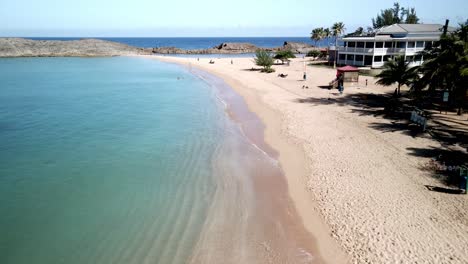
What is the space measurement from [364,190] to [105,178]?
39.8 feet

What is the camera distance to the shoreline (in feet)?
35.5

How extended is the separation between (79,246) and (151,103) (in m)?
24.3

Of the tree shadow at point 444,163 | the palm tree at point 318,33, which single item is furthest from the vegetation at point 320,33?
the tree shadow at point 444,163

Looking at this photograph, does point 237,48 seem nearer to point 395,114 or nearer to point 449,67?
point 395,114

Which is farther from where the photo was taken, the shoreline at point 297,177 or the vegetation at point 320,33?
the vegetation at point 320,33

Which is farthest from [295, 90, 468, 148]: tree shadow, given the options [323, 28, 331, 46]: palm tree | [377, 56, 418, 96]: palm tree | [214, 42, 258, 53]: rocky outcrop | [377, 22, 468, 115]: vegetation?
[214, 42, 258, 53]: rocky outcrop

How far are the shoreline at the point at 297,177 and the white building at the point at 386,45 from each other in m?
30.9

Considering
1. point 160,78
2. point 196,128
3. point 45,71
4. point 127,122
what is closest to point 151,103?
point 127,122

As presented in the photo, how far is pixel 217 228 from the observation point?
1209cm

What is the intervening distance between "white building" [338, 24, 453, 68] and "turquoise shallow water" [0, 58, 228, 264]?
30.8m

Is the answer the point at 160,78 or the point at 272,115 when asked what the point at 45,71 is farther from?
the point at 272,115

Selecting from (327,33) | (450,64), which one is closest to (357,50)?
(450,64)

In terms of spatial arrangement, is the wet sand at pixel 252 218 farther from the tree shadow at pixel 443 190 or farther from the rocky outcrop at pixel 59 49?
the rocky outcrop at pixel 59 49

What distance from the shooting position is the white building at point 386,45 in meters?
52.8
